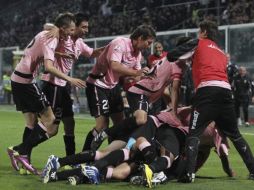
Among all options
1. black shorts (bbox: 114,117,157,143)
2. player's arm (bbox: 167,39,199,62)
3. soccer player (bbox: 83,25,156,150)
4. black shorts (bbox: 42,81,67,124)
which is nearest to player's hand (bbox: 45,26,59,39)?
soccer player (bbox: 83,25,156,150)

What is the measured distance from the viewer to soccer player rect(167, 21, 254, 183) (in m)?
7.75

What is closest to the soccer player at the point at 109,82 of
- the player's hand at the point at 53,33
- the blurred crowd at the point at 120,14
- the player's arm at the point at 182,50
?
the player's hand at the point at 53,33

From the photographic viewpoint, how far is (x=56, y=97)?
9383 mm

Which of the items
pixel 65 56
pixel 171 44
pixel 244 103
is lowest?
pixel 244 103

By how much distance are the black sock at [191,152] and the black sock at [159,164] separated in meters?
0.31

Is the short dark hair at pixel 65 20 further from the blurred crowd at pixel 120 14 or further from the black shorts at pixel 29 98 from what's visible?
the blurred crowd at pixel 120 14

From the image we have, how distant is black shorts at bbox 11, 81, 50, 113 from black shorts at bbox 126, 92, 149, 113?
1175 mm

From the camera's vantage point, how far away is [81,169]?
7.34m

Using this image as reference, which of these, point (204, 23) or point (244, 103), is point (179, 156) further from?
point (244, 103)

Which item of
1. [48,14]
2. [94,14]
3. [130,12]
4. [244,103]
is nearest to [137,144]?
[244,103]

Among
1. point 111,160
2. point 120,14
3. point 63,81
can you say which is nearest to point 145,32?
point 63,81

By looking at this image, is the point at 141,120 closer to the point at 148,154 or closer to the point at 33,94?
the point at 148,154

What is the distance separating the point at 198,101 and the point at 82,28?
7.94 feet

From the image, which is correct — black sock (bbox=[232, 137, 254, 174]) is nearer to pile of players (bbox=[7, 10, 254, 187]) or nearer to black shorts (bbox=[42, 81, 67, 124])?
pile of players (bbox=[7, 10, 254, 187])
